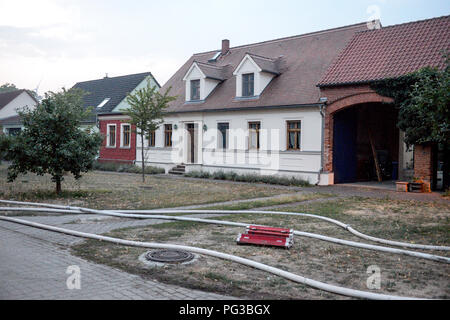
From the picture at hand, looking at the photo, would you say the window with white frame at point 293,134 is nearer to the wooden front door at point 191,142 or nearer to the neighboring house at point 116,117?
the wooden front door at point 191,142

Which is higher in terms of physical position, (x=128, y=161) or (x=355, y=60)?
(x=355, y=60)

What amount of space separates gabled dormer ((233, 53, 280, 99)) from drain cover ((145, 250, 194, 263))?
16.9 m

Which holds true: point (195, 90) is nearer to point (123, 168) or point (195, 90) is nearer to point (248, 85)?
point (248, 85)

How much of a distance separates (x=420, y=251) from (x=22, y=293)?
610 cm

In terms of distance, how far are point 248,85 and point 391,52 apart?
7.88m

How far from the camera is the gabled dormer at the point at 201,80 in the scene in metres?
25.5

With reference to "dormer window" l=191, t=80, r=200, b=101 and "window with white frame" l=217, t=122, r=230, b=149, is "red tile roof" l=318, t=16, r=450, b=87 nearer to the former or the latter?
"window with white frame" l=217, t=122, r=230, b=149

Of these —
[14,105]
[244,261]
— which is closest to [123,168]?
[244,261]

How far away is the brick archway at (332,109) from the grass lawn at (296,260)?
28.0 ft

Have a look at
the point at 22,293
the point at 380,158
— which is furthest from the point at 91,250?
the point at 380,158

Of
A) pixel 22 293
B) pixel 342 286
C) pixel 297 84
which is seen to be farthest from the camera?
pixel 297 84
